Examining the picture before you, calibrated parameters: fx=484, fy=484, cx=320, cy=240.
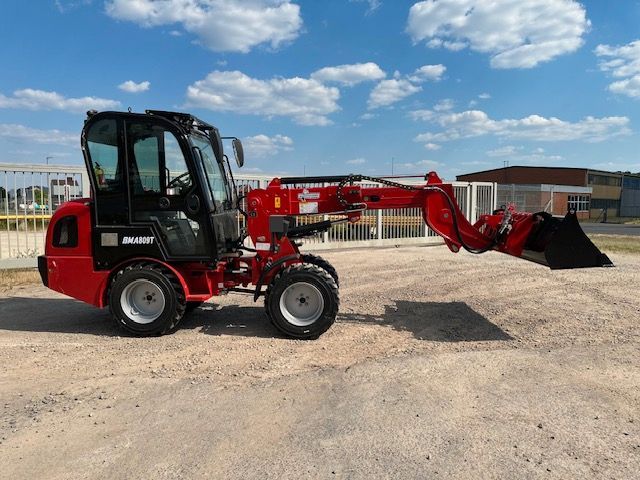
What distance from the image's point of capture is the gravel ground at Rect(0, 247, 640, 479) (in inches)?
127

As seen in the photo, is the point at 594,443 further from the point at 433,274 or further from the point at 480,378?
the point at 433,274

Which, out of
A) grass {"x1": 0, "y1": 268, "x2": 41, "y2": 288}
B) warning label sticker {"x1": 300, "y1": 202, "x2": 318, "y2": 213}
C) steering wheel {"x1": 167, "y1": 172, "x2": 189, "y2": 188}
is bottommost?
grass {"x1": 0, "y1": 268, "x2": 41, "y2": 288}

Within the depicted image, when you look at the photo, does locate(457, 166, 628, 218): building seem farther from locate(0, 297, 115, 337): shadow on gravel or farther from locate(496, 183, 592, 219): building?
locate(0, 297, 115, 337): shadow on gravel

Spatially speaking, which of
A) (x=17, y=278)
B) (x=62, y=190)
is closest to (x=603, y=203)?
(x=62, y=190)

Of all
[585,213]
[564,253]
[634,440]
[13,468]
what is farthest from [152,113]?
[585,213]

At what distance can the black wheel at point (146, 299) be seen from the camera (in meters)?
5.95

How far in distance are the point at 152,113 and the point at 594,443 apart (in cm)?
572

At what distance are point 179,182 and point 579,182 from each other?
59.8 m

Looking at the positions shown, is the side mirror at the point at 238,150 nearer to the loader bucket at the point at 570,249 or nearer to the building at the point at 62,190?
the loader bucket at the point at 570,249

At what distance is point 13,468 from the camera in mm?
3162

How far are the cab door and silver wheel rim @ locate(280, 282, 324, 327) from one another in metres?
1.13

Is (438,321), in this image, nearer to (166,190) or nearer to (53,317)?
(166,190)

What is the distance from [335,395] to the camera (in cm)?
426

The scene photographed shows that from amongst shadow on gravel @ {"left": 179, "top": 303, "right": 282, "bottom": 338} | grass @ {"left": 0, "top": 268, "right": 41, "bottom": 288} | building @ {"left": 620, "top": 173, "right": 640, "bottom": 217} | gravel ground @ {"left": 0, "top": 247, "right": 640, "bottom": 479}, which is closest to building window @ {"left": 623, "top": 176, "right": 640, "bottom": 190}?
building @ {"left": 620, "top": 173, "right": 640, "bottom": 217}
